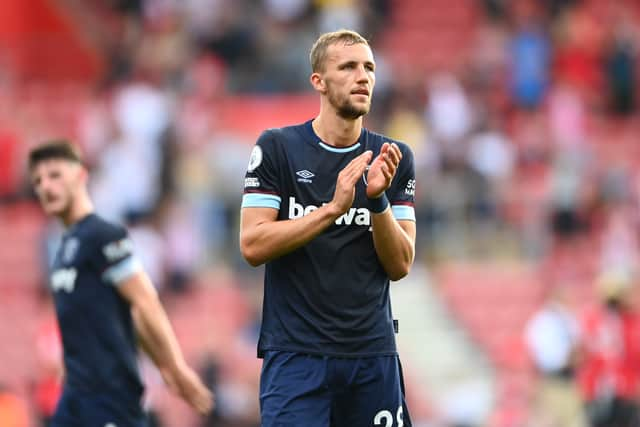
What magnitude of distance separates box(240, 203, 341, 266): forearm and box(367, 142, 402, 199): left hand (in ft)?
0.59

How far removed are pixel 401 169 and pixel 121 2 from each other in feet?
61.6

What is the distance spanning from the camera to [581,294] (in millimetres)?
18234

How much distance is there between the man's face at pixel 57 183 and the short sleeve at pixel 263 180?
190 cm

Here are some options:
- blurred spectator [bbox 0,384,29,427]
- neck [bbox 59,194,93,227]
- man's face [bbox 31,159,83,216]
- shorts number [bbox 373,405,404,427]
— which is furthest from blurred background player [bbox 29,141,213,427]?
blurred spectator [bbox 0,384,29,427]

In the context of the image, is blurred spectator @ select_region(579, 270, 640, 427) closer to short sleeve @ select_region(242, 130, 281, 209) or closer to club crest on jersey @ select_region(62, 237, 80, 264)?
club crest on jersey @ select_region(62, 237, 80, 264)

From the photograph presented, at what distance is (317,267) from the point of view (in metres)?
6.84

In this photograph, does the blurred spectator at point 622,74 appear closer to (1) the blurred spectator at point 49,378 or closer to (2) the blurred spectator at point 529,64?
(2) the blurred spectator at point 529,64

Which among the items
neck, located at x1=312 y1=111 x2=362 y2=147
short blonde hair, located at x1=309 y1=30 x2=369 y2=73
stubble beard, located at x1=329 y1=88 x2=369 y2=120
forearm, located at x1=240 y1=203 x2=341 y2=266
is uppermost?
short blonde hair, located at x1=309 y1=30 x2=369 y2=73

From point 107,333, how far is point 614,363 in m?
6.47

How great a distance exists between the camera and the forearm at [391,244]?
21.8 ft

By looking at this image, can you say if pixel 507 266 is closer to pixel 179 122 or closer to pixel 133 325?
pixel 179 122

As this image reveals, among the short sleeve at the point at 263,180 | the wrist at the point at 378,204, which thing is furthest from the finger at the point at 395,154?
the short sleeve at the point at 263,180

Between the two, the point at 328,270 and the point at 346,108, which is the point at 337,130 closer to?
the point at 346,108

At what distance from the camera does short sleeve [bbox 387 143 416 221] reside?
704 centimetres
